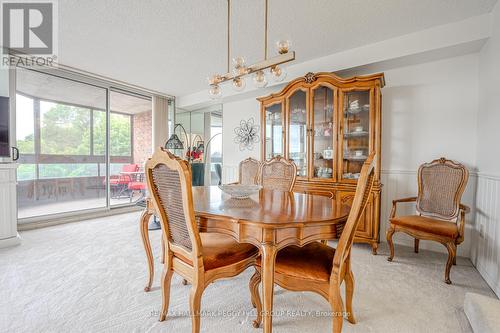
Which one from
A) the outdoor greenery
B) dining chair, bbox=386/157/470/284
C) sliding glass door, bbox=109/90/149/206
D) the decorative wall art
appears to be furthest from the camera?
sliding glass door, bbox=109/90/149/206

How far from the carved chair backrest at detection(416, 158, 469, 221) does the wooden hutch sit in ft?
1.48

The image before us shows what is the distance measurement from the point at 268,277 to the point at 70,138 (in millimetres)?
4322

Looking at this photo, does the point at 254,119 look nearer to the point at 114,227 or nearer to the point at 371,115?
the point at 371,115

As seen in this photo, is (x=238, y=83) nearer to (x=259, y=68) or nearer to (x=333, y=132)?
(x=259, y=68)

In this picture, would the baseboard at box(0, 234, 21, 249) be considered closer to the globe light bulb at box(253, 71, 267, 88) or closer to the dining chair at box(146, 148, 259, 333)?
the dining chair at box(146, 148, 259, 333)

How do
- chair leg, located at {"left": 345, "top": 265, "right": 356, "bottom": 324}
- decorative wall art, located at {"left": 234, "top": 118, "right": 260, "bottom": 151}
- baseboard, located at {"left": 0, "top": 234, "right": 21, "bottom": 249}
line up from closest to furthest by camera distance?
chair leg, located at {"left": 345, "top": 265, "right": 356, "bottom": 324}
baseboard, located at {"left": 0, "top": 234, "right": 21, "bottom": 249}
decorative wall art, located at {"left": 234, "top": 118, "right": 260, "bottom": 151}

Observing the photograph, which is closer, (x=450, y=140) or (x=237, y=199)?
(x=237, y=199)

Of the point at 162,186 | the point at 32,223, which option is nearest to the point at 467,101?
the point at 162,186

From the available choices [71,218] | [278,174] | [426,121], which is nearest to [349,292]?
[278,174]

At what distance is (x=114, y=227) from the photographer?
11.6 feet

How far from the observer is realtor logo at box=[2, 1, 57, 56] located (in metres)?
2.27

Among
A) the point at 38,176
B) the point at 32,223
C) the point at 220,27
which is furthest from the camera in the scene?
the point at 38,176

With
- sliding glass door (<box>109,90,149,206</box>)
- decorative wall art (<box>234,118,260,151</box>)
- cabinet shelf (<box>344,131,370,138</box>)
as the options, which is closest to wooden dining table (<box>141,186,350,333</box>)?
cabinet shelf (<box>344,131,370,138</box>)

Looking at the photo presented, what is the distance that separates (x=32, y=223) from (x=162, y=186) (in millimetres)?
3527
